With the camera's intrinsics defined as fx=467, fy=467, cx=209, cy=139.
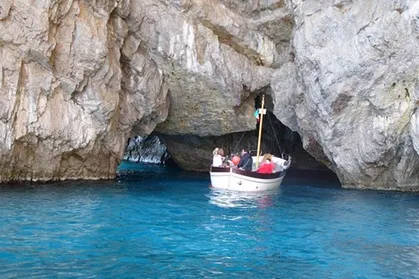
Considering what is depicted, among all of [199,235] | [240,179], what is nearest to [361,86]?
→ [240,179]

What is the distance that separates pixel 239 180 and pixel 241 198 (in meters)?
2.34

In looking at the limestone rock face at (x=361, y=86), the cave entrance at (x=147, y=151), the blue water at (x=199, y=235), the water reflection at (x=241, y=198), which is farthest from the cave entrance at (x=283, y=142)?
the blue water at (x=199, y=235)

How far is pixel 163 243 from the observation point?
10727 mm

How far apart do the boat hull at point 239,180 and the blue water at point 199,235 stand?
1510mm

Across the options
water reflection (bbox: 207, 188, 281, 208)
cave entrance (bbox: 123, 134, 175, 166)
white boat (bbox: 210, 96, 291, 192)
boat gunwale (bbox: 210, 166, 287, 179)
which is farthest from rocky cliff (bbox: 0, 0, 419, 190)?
cave entrance (bbox: 123, 134, 175, 166)

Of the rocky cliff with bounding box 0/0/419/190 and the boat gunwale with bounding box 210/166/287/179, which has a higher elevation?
the rocky cliff with bounding box 0/0/419/190

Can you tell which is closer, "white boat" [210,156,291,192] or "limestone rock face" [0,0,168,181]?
"limestone rock face" [0,0,168,181]

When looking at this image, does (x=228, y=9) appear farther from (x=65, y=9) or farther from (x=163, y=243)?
(x=163, y=243)

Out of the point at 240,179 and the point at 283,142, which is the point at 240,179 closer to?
the point at 240,179

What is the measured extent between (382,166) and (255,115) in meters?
7.21

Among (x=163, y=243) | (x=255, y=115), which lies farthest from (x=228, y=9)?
(x=163, y=243)

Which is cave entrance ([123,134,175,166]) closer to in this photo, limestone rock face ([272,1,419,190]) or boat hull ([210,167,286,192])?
limestone rock face ([272,1,419,190])

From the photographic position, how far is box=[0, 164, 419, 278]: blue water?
29.6 ft

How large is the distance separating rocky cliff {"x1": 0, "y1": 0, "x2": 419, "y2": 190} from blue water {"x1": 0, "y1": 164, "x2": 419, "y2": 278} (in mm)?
2520
